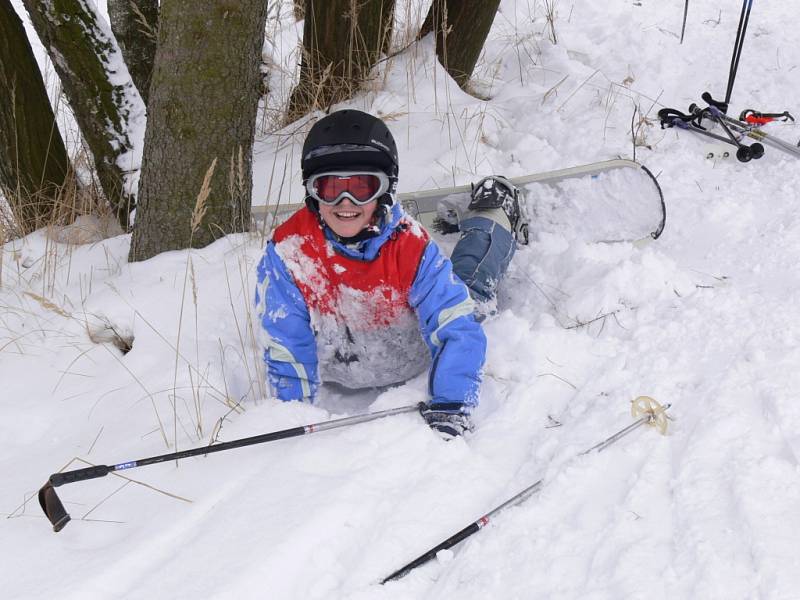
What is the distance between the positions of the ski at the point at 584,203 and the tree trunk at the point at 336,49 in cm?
112

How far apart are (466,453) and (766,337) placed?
1253 millimetres

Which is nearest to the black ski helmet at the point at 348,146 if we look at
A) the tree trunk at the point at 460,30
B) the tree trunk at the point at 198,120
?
the tree trunk at the point at 198,120

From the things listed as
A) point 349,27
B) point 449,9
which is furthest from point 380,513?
point 449,9

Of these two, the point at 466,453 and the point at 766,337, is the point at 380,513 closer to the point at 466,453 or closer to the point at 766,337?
the point at 466,453

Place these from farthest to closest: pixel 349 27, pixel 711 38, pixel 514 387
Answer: pixel 711 38, pixel 349 27, pixel 514 387

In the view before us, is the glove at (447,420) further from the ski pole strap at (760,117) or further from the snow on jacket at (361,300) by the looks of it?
the ski pole strap at (760,117)

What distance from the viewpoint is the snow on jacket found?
244 centimetres

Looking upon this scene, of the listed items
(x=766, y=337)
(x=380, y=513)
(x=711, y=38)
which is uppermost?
(x=711, y=38)

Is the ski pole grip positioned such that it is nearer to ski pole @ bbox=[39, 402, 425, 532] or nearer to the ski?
ski pole @ bbox=[39, 402, 425, 532]

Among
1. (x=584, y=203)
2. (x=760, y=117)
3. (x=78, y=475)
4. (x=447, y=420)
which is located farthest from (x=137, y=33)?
(x=760, y=117)

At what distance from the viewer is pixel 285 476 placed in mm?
2115

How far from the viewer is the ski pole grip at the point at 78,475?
1.92m

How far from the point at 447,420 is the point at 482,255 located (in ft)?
→ 3.73

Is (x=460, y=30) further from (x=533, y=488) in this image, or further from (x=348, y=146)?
(x=533, y=488)
